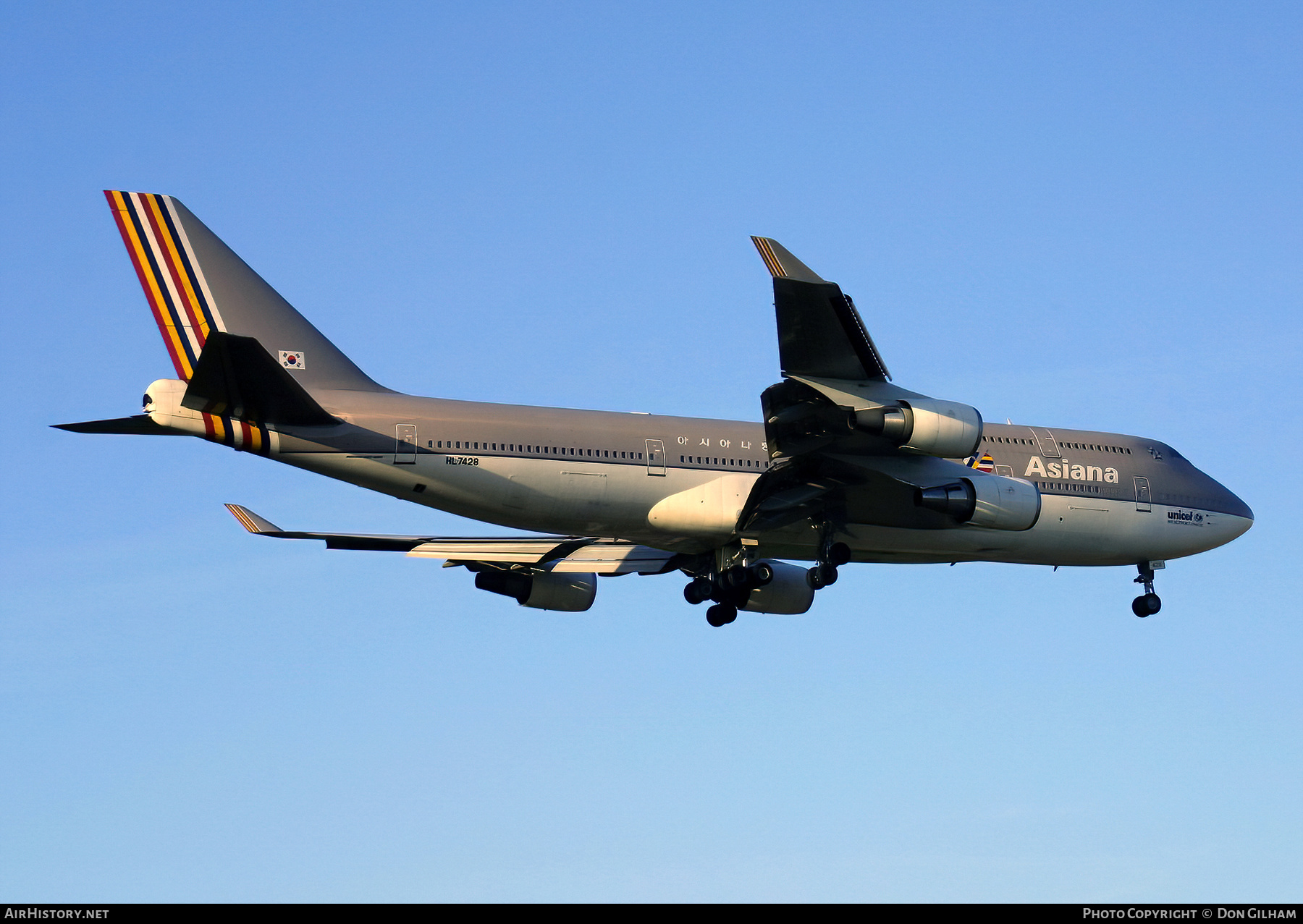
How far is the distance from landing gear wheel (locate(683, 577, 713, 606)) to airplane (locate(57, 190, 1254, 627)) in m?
0.04

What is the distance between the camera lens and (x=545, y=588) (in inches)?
1293

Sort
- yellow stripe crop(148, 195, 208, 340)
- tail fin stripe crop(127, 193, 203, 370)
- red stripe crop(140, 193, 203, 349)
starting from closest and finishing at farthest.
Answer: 1. tail fin stripe crop(127, 193, 203, 370)
2. red stripe crop(140, 193, 203, 349)
3. yellow stripe crop(148, 195, 208, 340)

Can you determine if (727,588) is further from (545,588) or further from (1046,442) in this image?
(1046,442)

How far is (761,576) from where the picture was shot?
29.9 m

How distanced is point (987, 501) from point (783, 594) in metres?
5.94

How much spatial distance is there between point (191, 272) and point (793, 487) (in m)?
11.5

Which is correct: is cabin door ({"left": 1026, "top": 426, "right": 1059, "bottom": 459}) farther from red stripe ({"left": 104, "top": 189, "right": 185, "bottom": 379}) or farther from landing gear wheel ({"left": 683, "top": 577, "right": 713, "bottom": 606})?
red stripe ({"left": 104, "top": 189, "right": 185, "bottom": 379})

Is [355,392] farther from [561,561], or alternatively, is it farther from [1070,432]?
[1070,432]

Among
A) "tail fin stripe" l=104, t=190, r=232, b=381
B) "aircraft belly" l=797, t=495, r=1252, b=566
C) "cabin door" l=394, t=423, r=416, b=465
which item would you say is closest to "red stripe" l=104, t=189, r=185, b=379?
"tail fin stripe" l=104, t=190, r=232, b=381

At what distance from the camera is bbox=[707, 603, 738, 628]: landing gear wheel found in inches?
1231

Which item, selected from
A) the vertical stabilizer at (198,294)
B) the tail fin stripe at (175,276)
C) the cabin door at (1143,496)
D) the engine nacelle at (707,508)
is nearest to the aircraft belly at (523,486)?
the engine nacelle at (707,508)

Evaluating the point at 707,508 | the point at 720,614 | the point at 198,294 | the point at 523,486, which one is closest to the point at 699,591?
the point at 720,614
